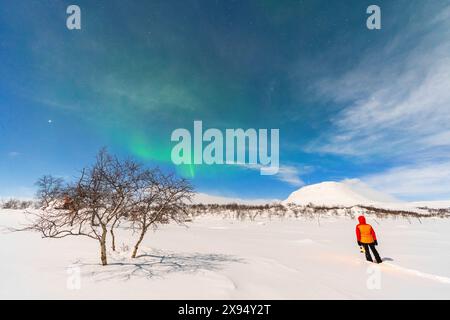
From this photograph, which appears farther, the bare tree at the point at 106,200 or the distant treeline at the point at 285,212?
the distant treeline at the point at 285,212

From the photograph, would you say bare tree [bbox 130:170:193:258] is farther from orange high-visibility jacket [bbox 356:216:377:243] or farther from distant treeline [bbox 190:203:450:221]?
distant treeline [bbox 190:203:450:221]

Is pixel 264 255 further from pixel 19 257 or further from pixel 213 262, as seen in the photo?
pixel 19 257

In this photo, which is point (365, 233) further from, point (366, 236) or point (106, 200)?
point (106, 200)

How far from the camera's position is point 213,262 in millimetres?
8023

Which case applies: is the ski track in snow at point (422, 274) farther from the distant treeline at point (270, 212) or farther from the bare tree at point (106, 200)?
the distant treeline at point (270, 212)

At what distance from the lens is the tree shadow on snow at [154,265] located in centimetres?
604

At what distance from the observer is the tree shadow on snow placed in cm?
604

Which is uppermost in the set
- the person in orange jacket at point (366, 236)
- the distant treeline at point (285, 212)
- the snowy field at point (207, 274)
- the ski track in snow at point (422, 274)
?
the person in orange jacket at point (366, 236)

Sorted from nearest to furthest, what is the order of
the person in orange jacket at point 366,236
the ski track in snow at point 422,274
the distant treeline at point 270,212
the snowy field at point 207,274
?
the snowy field at point 207,274 → the ski track in snow at point 422,274 → the person in orange jacket at point 366,236 → the distant treeline at point 270,212

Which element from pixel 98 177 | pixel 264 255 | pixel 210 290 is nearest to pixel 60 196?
pixel 98 177

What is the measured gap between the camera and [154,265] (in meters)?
7.15

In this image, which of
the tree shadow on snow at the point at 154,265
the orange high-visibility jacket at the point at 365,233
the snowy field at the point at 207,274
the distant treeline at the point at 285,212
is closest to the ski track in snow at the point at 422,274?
the snowy field at the point at 207,274

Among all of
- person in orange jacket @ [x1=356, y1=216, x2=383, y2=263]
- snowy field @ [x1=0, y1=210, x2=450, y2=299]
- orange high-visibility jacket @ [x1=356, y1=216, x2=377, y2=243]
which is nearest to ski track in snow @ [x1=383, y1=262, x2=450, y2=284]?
snowy field @ [x1=0, y1=210, x2=450, y2=299]
